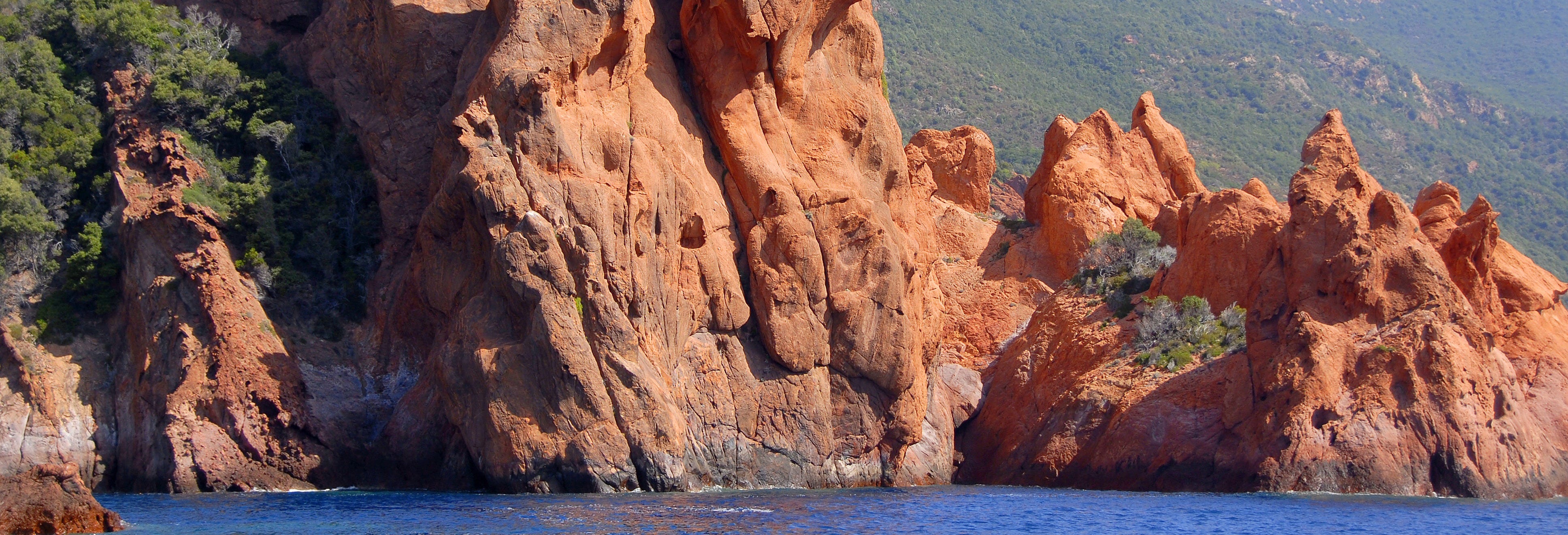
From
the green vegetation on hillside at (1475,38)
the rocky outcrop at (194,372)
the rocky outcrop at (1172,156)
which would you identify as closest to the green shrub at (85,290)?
the rocky outcrop at (194,372)

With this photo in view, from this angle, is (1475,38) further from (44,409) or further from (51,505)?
(51,505)

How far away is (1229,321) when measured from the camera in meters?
39.0

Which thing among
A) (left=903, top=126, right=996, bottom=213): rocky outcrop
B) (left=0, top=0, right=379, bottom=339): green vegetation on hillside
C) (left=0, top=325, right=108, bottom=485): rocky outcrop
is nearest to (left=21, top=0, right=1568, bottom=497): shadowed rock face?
(left=0, top=325, right=108, bottom=485): rocky outcrop

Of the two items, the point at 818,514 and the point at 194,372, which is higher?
the point at 194,372

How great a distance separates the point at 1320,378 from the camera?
3334 cm

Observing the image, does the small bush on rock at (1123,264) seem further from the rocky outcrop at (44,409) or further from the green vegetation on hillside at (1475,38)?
the green vegetation on hillside at (1475,38)

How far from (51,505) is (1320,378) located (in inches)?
1013

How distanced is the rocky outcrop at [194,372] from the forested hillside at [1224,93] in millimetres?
55829

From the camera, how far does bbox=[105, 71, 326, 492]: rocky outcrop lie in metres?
33.2

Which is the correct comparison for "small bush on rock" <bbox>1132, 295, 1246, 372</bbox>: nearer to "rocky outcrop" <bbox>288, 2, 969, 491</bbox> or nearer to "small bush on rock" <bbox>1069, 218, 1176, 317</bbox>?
"small bush on rock" <bbox>1069, 218, 1176, 317</bbox>

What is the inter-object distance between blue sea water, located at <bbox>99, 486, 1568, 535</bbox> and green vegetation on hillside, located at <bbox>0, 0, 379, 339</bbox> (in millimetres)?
7736

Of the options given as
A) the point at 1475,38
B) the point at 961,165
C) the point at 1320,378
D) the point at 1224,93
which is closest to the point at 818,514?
the point at 1320,378

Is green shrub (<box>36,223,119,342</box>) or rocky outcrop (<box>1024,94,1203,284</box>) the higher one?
rocky outcrop (<box>1024,94,1203,284</box>)

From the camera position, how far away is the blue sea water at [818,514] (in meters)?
25.0
